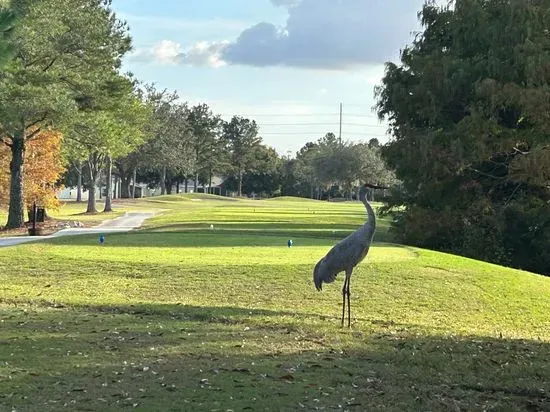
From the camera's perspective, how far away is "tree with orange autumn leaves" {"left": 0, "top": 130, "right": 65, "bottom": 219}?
36.8m

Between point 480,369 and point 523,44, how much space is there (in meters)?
8.60

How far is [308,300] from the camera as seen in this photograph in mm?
15320

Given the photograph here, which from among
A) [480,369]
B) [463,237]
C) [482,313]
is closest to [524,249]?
[463,237]

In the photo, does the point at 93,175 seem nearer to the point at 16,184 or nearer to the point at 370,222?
the point at 16,184

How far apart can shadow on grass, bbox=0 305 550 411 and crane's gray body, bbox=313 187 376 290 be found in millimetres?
908

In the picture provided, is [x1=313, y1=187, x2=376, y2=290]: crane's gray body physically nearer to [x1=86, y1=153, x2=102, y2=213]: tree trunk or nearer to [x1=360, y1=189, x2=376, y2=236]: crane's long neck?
[x1=360, y1=189, x2=376, y2=236]: crane's long neck

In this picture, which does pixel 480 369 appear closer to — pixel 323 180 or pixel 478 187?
pixel 478 187

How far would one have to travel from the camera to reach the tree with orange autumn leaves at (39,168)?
36.8 m

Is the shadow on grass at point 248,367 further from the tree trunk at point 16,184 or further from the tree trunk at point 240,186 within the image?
the tree trunk at point 240,186

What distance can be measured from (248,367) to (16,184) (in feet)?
93.7

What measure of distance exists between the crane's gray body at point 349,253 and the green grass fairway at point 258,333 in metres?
0.89

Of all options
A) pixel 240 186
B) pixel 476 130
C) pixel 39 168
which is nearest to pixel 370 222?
pixel 476 130

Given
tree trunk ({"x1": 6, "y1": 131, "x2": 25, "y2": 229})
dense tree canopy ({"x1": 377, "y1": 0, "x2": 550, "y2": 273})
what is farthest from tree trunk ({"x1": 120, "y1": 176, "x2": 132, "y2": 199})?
dense tree canopy ({"x1": 377, "y1": 0, "x2": 550, "y2": 273})

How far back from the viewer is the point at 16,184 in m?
34.3
